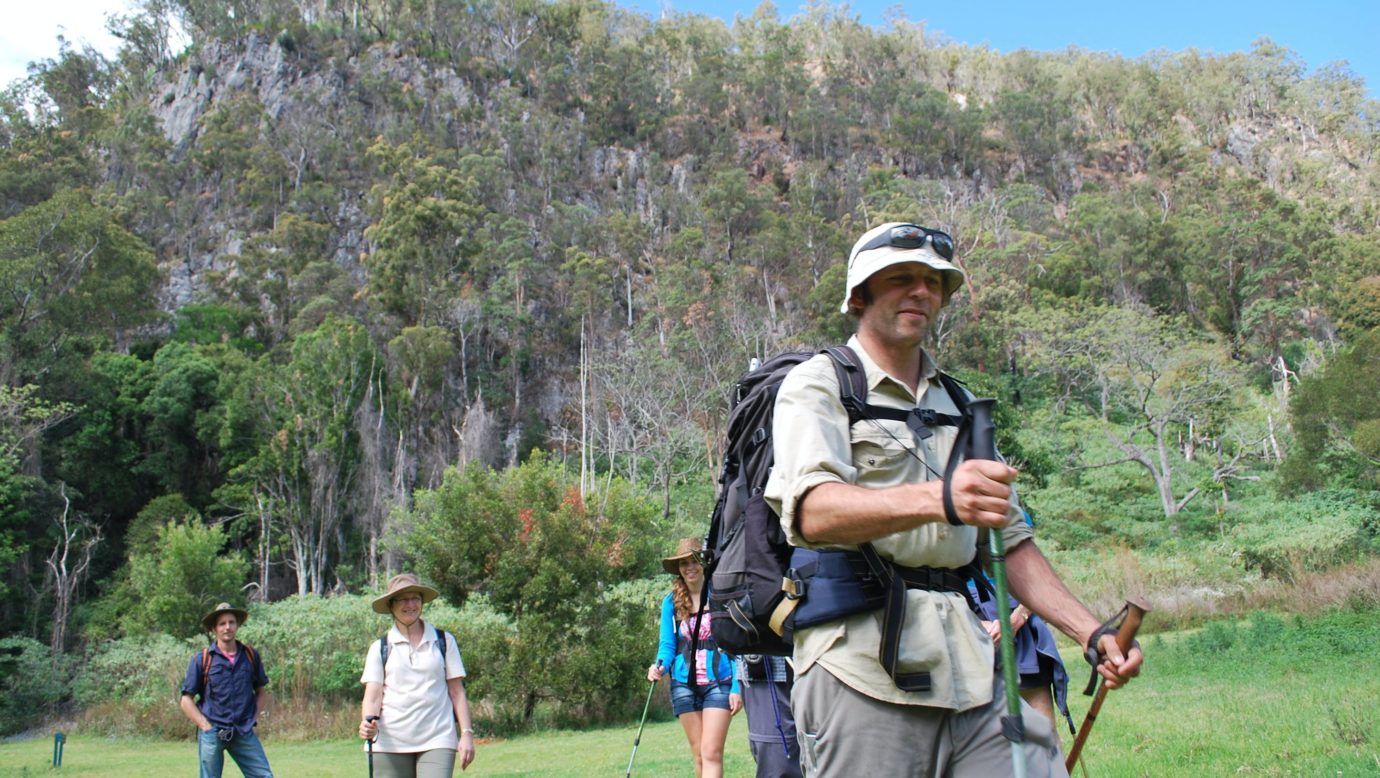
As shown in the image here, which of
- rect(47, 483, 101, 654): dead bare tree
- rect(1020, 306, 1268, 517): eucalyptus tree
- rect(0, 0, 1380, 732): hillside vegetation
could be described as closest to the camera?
rect(0, 0, 1380, 732): hillside vegetation

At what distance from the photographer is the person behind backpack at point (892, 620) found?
1.82 m

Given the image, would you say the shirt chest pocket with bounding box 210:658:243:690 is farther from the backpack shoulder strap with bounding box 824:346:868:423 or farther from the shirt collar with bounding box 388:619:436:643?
the backpack shoulder strap with bounding box 824:346:868:423

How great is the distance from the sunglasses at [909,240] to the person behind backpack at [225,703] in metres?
5.14

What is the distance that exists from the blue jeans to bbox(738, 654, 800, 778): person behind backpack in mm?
3334

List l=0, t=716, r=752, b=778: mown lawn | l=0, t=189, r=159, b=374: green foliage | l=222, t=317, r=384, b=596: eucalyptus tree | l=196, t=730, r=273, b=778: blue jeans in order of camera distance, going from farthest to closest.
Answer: l=222, t=317, r=384, b=596: eucalyptus tree, l=0, t=189, r=159, b=374: green foliage, l=0, t=716, r=752, b=778: mown lawn, l=196, t=730, r=273, b=778: blue jeans

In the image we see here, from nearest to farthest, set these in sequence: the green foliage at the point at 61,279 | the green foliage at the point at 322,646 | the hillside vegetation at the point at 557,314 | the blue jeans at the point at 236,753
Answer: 1. the blue jeans at the point at 236,753
2. the green foliage at the point at 322,646
3. the hillside vegetation at the point at 557,314
4. the green foliage at the point at 61,279

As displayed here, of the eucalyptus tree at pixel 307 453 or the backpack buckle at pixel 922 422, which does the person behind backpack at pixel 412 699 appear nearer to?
the backpack buckle at pixel 922 422

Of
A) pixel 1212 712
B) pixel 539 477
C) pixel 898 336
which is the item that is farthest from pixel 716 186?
pixel 898 336

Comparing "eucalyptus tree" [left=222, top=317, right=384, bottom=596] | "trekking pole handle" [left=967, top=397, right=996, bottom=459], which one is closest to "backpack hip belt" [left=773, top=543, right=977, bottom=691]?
"trekking pole handle" [left=967, top=397, right=996, bottom=459]

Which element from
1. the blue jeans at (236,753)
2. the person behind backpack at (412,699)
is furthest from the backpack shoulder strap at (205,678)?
the person behind backpack at (412,699)

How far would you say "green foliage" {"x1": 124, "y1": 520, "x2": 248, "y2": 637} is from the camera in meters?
21.6

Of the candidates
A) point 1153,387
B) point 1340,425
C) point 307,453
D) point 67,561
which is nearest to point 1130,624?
point 1340,425

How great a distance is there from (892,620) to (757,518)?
373mm

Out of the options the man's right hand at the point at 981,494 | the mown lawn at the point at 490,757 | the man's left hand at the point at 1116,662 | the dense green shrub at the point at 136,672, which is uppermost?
the man's right hand at the point at 981,494
